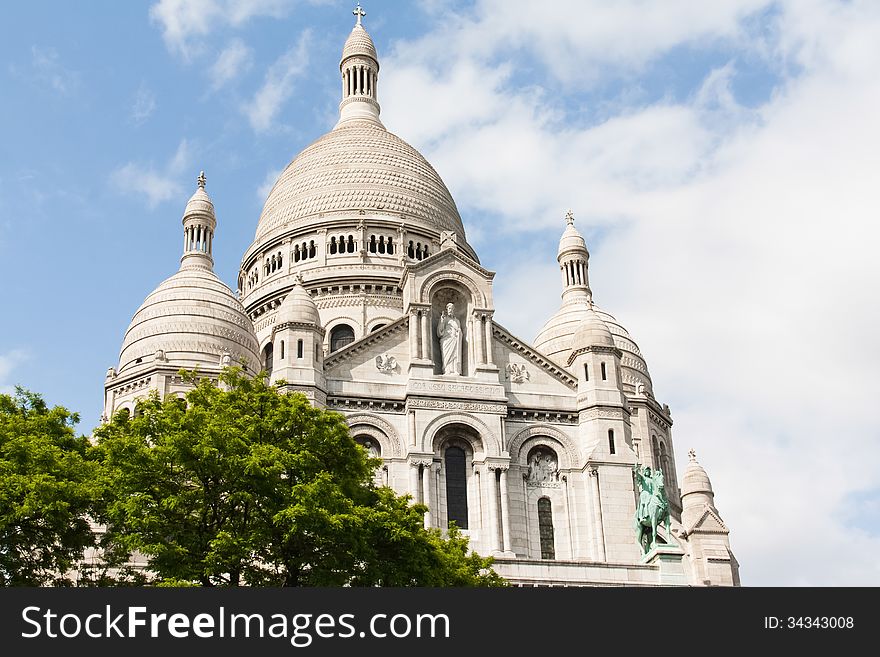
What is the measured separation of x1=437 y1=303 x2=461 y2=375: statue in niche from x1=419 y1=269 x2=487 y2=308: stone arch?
100 centimetres

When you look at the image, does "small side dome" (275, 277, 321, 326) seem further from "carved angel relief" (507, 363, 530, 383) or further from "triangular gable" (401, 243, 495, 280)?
"carved angel relief" (507, 363, 530, 383)

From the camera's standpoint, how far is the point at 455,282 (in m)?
53.6

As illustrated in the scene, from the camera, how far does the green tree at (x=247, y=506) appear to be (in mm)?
30438

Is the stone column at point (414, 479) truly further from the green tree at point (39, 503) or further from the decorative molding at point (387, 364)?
the green tree at point (39, 503)

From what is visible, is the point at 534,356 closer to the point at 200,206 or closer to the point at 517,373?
the point at 517,373

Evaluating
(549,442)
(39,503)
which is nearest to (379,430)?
(549,442)

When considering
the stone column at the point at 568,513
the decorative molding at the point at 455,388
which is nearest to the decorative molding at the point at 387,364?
the decorative molding at the point at 455,388

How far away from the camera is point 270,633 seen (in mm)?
20359

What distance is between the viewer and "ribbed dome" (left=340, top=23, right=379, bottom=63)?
293 feet

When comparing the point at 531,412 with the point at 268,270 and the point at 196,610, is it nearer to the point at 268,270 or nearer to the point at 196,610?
the point at 268,270

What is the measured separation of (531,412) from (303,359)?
10116 mm

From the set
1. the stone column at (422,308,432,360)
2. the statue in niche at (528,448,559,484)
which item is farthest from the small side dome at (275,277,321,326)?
the statue in niche at (528,448,559,484)

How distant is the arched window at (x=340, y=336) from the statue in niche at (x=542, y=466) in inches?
727

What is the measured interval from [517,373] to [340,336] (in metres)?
17.2
